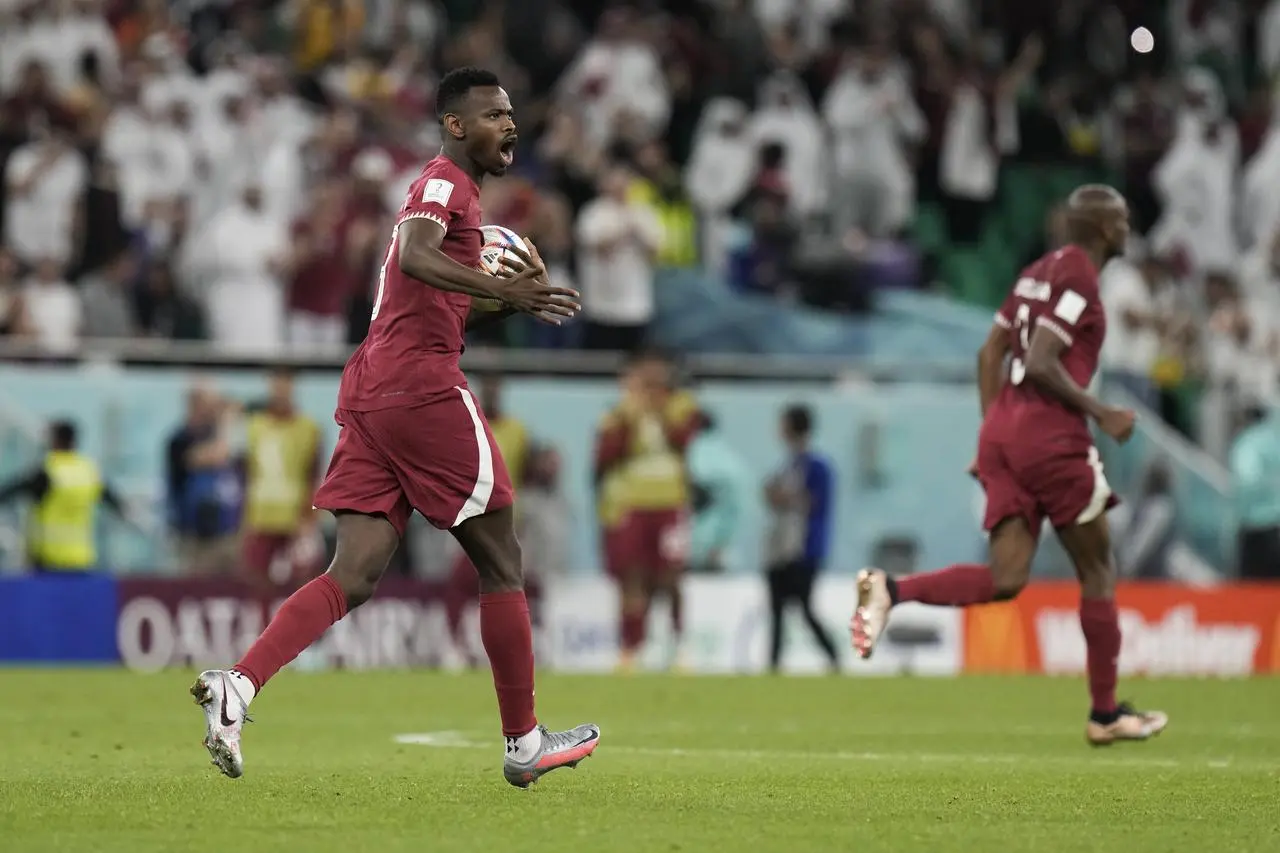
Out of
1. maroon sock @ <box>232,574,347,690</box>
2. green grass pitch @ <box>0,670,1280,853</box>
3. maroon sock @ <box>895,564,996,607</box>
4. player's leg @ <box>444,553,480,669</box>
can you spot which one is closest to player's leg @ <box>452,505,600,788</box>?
green grass pitch @ <box>0,670,1280,853</box>

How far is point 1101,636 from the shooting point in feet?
35.3

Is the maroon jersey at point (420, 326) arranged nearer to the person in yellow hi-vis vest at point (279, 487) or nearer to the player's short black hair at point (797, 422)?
the person in yellow hi-vis vest at point (279, 487)

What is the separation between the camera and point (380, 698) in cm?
1397

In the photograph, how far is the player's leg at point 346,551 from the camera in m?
7.74

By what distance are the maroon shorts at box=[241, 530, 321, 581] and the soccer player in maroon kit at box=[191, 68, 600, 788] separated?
10689 mm

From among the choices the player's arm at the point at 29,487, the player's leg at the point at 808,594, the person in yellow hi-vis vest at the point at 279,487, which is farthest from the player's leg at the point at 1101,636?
the player's arm at the point at 29,487

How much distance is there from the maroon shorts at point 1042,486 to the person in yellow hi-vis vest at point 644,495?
7453 mm

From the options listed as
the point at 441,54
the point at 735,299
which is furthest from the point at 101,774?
the point at 441,54

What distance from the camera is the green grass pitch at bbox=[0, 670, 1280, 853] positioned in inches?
265

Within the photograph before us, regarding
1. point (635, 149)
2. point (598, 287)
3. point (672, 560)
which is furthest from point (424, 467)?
point (635, 149)

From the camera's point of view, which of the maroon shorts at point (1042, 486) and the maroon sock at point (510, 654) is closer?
the maroon sock at point (510, 654)

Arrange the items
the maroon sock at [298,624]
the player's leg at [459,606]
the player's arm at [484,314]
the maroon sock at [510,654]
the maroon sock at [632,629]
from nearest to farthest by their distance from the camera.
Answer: the maroon sock at [298,624], the maroon sock at [510,654], the player's arm at [484,314], the maroon sock at [632,629], the player's leg at [459,606]

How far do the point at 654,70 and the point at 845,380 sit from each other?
196 inches

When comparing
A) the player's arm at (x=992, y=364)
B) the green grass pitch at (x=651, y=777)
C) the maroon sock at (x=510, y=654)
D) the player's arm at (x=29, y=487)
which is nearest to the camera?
the green grass pitch at (x=651, y=777)
